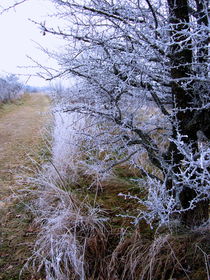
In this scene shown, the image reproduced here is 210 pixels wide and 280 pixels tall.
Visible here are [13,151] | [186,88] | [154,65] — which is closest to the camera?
[186,88]

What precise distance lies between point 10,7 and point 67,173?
2.00 metres

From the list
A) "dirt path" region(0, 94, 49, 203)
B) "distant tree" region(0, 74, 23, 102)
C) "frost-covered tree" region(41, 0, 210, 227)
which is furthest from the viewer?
"distant tree" region(0, 74, 23, 102)

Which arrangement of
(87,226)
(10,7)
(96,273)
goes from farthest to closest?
(87,226)
(96,273)
(10,7)

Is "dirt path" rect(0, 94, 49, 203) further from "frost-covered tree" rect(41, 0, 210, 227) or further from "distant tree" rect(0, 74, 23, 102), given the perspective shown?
"distant tree" rect(0, 74, 23, 102)

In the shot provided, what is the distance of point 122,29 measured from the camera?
4.15ft

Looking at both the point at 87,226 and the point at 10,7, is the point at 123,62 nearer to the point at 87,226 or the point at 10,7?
the point at 10,7

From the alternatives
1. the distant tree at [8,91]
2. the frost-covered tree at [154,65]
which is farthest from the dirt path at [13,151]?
the distant tree at [8,91]

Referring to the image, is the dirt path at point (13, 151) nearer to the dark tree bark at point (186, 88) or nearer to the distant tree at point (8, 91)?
the dark tree bark at point (186, 88)

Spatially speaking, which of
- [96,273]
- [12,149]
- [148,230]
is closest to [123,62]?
[148,230]

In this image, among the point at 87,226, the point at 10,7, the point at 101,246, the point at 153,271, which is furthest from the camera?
the point at 87,226

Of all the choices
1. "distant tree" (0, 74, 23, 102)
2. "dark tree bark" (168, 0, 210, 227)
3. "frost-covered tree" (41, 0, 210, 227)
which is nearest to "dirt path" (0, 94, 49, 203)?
"frost-covered tree" (41, 0, 210, 227)

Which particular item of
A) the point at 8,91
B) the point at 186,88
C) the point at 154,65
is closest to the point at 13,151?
the point at 154,65

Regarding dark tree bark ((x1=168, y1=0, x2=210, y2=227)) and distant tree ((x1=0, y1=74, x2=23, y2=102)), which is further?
distant tree ((x1=0, y1=74, x2=23, y2=102))

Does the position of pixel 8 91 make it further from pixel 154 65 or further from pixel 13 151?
pixel 154 65
